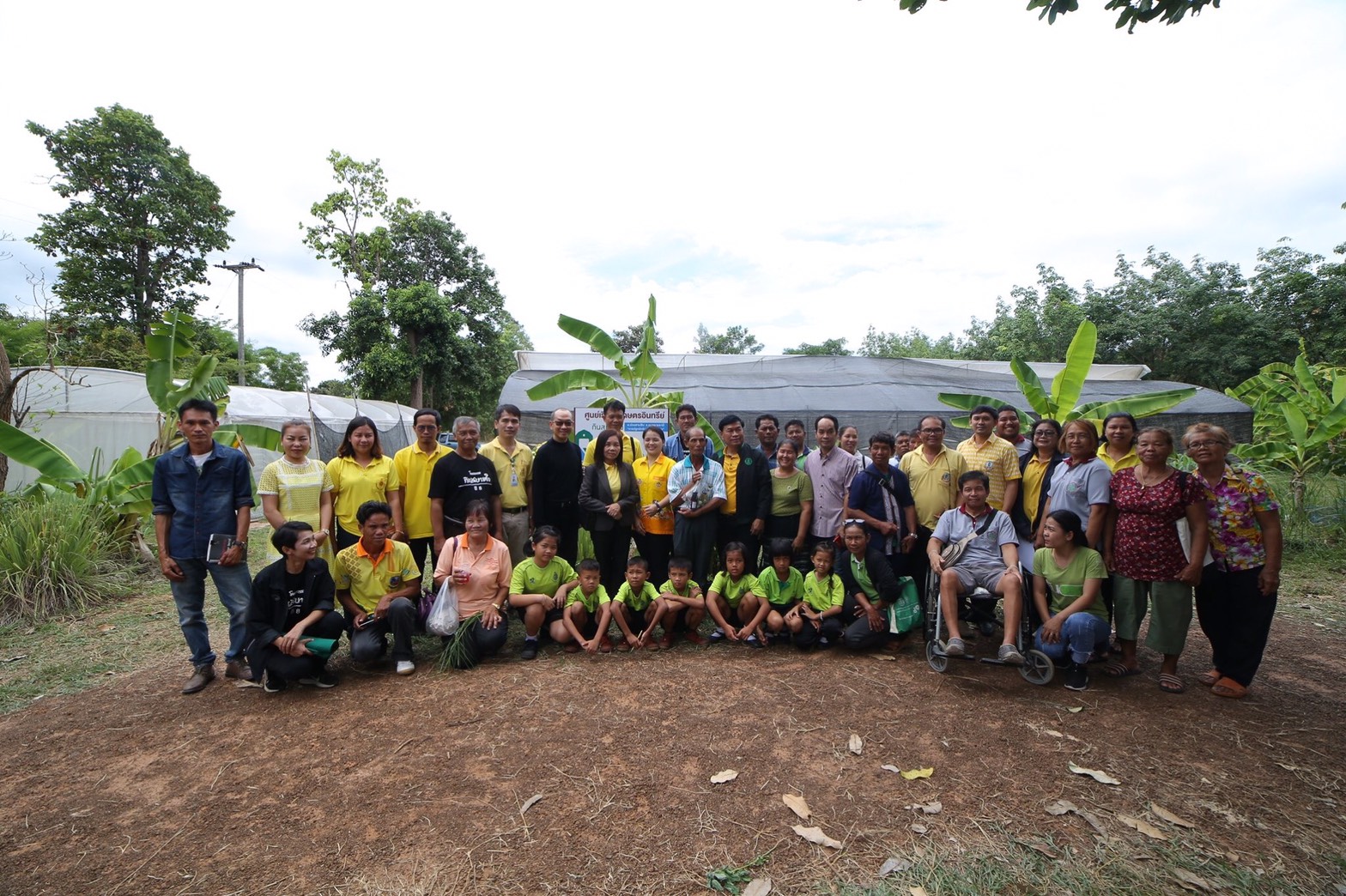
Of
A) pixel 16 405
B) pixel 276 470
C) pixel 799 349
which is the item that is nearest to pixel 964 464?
pixel 276 470

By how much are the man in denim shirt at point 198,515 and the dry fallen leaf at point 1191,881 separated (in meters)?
4.79

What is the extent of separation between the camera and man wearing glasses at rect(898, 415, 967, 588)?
476 cm

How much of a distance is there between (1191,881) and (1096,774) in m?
0.67

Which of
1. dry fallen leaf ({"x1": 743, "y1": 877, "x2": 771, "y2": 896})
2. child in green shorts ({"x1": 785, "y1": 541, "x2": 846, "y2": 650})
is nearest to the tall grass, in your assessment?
child in green shorts ({"x1": 785, "y1": 541, "x2": 846, "y2": 650})

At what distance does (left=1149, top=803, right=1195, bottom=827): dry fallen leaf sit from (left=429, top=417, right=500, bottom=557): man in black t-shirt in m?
4.14

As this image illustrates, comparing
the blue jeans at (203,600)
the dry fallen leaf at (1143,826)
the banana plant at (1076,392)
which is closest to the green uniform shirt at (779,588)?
the dry fallen leaf at (1143,826)

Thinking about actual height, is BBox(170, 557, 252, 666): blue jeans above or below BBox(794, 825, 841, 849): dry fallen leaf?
above

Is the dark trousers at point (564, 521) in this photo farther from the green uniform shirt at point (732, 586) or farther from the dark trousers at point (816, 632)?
the dark trousers at point (816, 632)

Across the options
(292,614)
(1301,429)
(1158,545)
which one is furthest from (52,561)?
(1301,429)

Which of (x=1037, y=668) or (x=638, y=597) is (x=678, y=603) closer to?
(x=638, y=597)

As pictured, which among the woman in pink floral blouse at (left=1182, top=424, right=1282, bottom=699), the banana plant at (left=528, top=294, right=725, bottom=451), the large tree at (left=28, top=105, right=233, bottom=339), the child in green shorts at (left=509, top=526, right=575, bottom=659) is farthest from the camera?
Result: the large tree at (left=28, top=105, right=233, bottom=339)

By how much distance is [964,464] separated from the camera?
189 inches

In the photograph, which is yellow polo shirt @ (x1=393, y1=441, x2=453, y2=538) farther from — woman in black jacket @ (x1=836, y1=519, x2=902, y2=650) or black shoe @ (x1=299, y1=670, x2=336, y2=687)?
woman in black jacket @ (x1=836, y1=519, x2=902, y2=650)

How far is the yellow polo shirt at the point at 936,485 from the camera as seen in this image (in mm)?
4758
